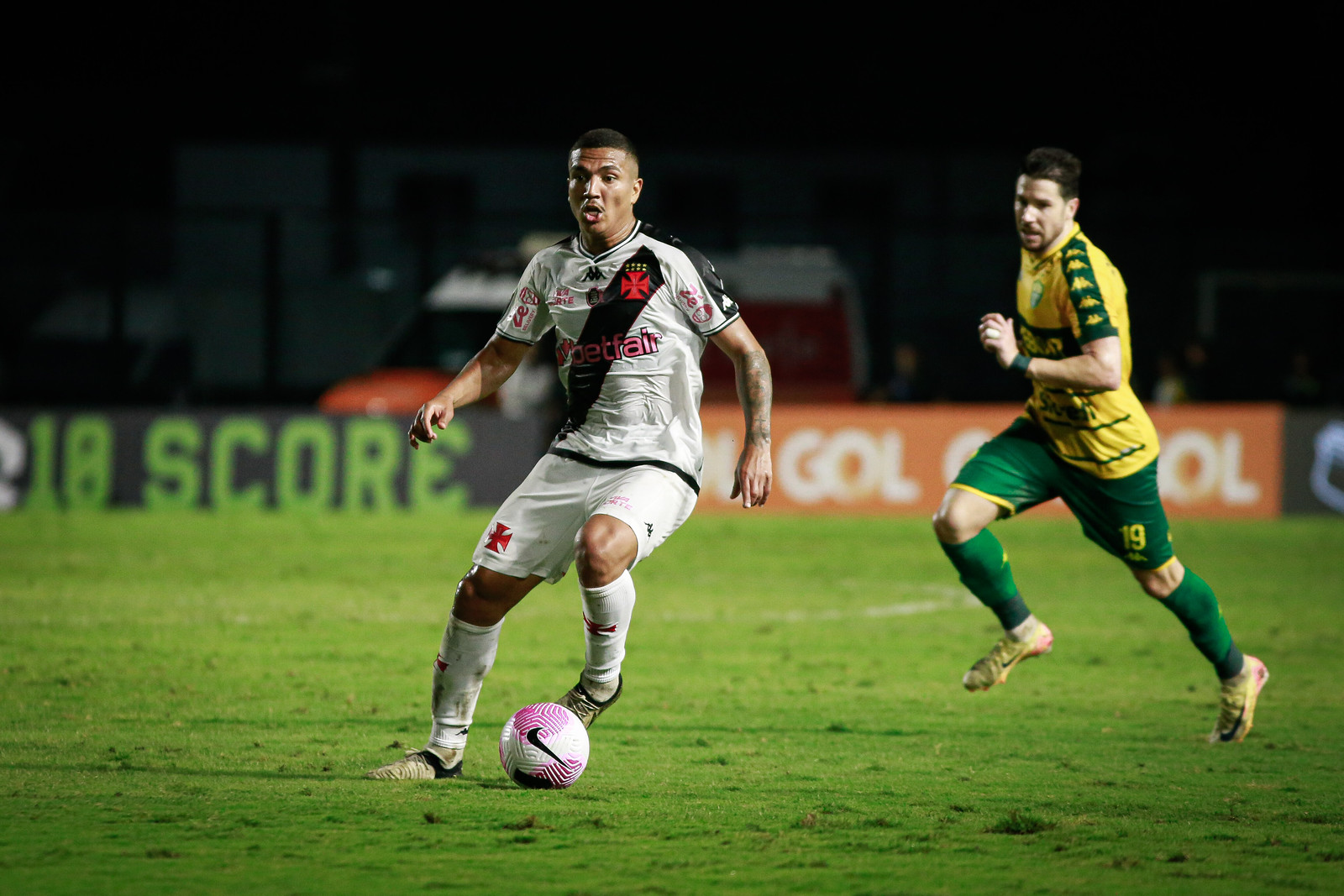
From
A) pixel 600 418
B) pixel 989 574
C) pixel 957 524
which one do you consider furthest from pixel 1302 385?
pixel 600 418

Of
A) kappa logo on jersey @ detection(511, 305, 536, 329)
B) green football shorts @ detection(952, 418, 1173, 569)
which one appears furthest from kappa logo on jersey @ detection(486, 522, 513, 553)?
green football shorts @ detection(952, 418, 1173, 569)

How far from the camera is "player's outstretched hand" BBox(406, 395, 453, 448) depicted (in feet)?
17.6

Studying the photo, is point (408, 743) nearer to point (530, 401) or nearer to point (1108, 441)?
point (1108, 441)

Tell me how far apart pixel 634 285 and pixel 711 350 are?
43.7ft

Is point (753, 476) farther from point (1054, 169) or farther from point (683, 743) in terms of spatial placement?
point (1054, 169)

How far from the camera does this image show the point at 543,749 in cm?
516

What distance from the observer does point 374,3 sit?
41312 millimetres

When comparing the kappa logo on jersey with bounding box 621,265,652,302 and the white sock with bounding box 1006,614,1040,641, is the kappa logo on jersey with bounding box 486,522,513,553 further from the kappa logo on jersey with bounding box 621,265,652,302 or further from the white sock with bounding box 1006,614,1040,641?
the white sock with bounding box 1006,614,1040,641

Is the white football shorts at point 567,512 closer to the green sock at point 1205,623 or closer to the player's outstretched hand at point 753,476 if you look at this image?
the player's outstretched hand at point 753,476

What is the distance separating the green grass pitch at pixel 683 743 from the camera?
4.27 metres

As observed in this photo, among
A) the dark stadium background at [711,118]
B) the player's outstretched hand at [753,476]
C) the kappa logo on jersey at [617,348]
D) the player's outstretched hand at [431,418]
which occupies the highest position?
the dark stadium background at [711,118]

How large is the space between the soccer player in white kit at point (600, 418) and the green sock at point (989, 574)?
1.20m

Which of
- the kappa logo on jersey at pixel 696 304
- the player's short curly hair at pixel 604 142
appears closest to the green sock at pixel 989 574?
the kappa logo on jersey at pixel 696 304

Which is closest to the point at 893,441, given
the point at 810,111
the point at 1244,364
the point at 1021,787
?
the point at 1244,364
